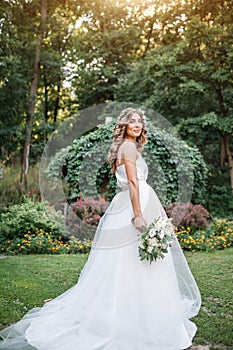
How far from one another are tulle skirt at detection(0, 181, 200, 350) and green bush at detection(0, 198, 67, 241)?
4701 mm

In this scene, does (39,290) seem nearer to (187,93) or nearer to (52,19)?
(187,93)

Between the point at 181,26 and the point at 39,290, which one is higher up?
the point at 181,26

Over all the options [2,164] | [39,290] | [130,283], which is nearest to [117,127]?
[130,283]

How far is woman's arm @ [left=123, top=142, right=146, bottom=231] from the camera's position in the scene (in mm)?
3271

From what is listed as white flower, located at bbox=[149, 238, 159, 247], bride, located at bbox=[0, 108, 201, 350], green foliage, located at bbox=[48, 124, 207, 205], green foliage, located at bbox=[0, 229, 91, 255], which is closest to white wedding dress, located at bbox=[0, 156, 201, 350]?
bride, located at bbox=[0, 108, 201, 350]

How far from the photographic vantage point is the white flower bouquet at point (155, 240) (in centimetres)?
318

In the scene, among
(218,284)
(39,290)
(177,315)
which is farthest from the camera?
(218,284)

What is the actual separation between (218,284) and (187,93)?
29.8 feet

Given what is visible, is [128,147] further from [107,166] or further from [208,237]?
[107,166]

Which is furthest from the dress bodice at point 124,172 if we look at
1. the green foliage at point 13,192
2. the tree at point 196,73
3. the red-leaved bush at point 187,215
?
the tree at point 196,73

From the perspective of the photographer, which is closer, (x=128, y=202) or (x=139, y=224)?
(x=139, y=224)

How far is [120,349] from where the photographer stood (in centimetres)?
301

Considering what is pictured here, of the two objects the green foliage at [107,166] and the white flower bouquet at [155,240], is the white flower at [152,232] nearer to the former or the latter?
the white flower bouquet at [155,240]

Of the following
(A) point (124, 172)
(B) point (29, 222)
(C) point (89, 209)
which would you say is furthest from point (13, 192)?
(A) point (124, 172)
